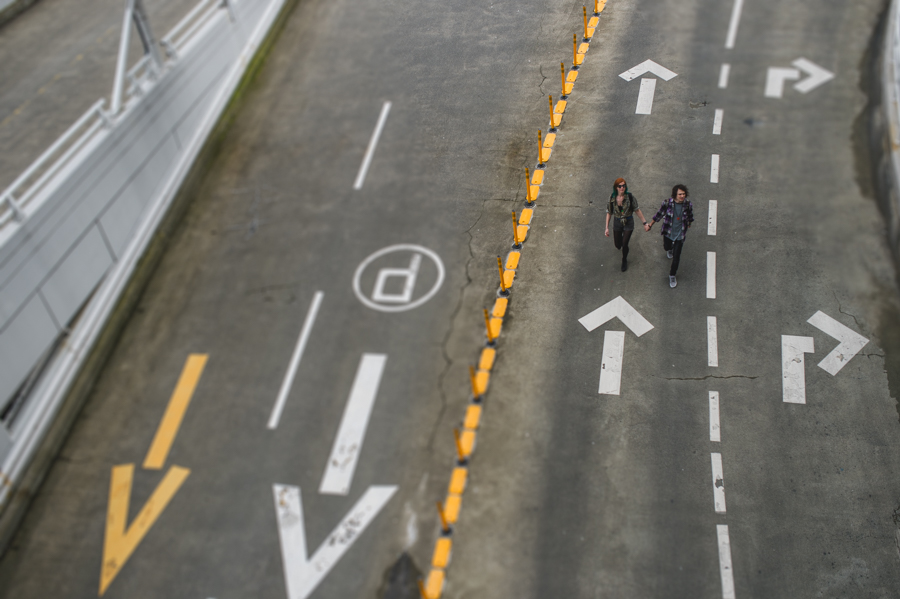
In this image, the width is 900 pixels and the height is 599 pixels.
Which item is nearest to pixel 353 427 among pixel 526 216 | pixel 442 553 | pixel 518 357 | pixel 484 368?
pixel 484 368

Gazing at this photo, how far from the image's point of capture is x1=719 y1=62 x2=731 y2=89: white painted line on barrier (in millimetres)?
17414

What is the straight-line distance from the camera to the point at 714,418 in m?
11.5

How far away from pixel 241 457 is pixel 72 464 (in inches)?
120

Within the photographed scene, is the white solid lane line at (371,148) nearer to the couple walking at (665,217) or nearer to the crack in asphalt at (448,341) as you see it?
the crack in asphalt at (448,341)

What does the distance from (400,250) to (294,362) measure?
10.3 ft

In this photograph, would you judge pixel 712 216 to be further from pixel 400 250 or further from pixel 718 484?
pixel 400 250

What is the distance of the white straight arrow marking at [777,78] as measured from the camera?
56.3ft

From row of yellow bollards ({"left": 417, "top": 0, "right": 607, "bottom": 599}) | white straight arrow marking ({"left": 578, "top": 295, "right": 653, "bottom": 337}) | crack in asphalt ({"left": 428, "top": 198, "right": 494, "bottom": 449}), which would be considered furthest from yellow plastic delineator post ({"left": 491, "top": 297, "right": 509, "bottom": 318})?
white straight arrow marking ({"left": 578, "top": 295, "right": 653, "bottom": 337})

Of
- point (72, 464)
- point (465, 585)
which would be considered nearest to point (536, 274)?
point (465, 585)

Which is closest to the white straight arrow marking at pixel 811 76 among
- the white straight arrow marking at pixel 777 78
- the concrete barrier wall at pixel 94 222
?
the white straight arrow marking at pixel 777 78

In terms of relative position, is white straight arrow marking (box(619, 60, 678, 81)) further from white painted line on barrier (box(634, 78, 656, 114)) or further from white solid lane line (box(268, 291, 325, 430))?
white solid lane line (box(268, 291, 325, 430))

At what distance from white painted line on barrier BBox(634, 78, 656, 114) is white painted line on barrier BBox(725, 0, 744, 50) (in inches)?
103

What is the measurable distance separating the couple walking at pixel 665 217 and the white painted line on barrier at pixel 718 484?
3.41m

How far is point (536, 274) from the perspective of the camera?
544 inches
